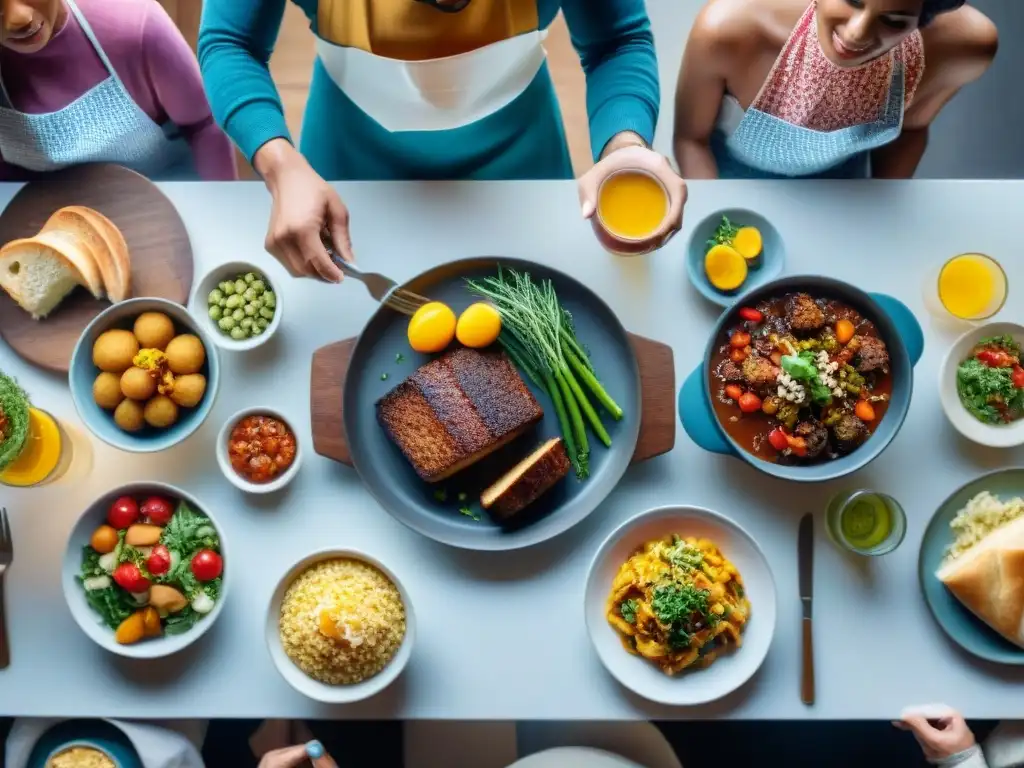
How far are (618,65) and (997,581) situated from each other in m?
1.06

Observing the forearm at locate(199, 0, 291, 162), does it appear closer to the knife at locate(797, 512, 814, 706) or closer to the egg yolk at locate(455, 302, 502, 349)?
the egg yolk at locate(455, 302, 502, 349)

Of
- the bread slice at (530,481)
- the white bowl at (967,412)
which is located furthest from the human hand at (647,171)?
the white bowl at (967,412)

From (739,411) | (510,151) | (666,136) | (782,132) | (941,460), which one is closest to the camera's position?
(739,411)

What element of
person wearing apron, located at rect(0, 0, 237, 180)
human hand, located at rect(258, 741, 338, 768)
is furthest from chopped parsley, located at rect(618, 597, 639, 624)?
person wearing apron, located at rect(0, 0, 237, 180)

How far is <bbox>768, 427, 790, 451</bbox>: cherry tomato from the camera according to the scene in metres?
1.31

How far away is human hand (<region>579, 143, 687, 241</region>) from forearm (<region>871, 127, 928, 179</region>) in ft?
2.05

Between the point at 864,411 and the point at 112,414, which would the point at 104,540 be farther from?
the point at 864,411

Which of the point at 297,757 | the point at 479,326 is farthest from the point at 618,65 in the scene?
the point at 297,757

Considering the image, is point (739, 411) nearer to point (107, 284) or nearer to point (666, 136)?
point (107, 284)

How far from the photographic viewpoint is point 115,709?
4.54 feet

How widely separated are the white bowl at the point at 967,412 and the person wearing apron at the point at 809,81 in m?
0.41

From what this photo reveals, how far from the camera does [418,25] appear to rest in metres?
1.35

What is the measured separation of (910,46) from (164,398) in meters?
1.37

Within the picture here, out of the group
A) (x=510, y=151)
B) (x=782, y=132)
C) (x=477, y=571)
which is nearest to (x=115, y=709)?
(x=477, y=571)
